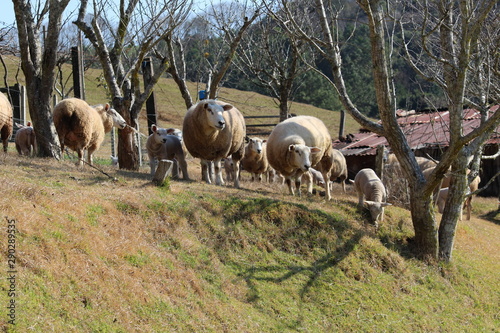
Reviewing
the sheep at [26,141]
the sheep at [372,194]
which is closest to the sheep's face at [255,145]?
the sheep at [372,194]

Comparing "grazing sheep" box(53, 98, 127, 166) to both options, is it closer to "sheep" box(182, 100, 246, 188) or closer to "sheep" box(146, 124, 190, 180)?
"sheep" box(146, 124, 190, 180)

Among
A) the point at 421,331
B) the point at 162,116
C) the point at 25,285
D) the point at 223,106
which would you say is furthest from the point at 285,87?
the point at 162,116

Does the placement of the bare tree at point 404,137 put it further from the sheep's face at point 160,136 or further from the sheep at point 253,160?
the sheep at point 253,160

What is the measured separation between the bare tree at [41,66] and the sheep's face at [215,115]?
3.20 metres

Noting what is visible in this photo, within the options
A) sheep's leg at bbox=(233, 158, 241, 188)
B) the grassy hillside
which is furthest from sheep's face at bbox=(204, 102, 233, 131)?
sheep's leg at bbox=(233, 158, 241, 188)

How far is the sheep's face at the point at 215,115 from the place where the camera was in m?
10.9

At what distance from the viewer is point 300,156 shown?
1165cm

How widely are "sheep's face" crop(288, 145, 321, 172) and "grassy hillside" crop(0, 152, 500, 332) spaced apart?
72cm

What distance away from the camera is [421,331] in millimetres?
8156

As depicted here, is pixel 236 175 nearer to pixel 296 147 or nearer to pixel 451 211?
pixel 296 147

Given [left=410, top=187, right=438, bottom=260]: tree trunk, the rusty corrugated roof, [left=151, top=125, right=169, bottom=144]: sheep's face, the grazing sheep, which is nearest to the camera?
[left=410, top=187, right=438, bottom=260]: tree trunk

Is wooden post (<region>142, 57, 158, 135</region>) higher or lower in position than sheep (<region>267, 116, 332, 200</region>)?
higher

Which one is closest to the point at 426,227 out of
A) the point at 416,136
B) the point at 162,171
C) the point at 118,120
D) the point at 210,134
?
the point at 210,134

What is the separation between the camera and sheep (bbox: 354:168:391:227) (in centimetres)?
1091
